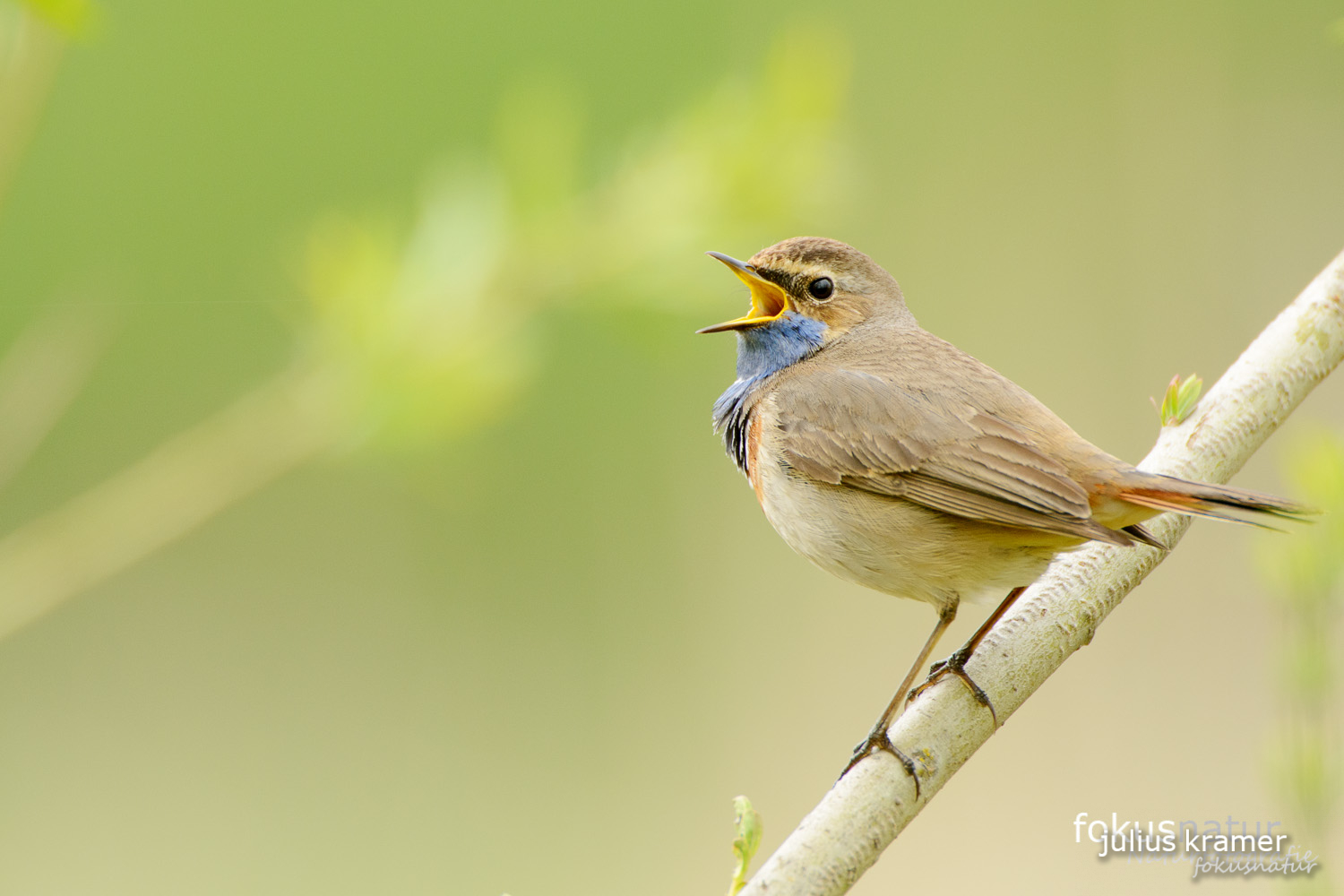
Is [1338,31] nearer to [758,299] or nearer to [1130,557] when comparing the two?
[1130,557]

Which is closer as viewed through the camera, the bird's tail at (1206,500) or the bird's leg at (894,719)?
the bird's tail at (1206,500)

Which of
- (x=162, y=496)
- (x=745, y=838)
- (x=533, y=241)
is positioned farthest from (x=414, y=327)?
(x=745, y=838)

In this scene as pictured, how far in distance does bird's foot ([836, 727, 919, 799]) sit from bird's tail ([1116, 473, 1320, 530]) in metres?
0.63

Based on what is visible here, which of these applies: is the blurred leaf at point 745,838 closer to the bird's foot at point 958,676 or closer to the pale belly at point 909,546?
the bird's foot at point 958,676

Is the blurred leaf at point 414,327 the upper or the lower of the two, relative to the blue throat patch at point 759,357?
lower

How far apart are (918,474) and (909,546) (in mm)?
154

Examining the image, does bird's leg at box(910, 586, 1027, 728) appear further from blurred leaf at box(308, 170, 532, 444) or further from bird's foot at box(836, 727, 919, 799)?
blurred leaf at box(308, 170, 532, 444)

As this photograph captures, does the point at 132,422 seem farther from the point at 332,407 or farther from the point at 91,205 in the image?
the point at 332,407

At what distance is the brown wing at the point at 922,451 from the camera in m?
2.34

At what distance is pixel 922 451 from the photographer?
2.55m

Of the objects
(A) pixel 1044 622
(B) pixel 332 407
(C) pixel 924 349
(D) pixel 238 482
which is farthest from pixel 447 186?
(A) pixel 1044 622

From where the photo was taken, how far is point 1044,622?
7.88 feet

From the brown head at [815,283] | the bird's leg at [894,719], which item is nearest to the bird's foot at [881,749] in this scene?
the bird's leg at [894,719]

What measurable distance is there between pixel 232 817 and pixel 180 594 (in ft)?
3.89
